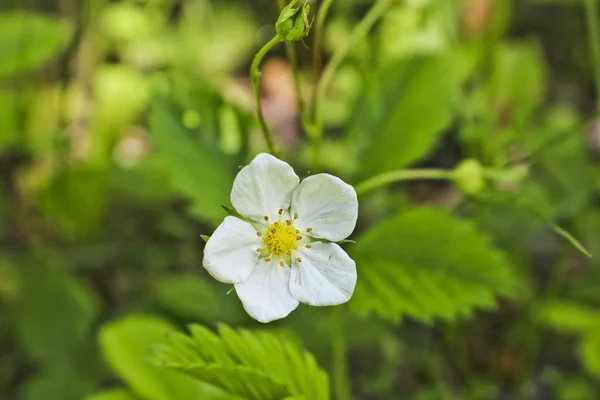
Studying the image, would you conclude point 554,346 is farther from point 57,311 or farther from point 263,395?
point 57,311

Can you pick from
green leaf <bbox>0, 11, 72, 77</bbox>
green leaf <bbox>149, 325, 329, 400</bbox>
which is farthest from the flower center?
green leaf <bbox>0, 11, 72, 77</bbox>

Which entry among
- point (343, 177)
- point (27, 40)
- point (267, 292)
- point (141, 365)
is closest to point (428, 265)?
point (267, 292)

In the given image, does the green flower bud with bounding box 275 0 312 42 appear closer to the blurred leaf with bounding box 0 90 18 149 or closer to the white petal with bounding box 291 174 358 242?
the white petal with bounding box 291 174 358 242

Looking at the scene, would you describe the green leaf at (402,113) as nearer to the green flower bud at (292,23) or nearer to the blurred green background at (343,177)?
the blurred green background at (343,177)

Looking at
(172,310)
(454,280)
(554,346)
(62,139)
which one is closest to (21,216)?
(62,139)

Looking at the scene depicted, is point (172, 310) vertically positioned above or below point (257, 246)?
below

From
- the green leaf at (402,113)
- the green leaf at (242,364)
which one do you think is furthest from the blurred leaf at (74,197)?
the green leaf at (242,364)
